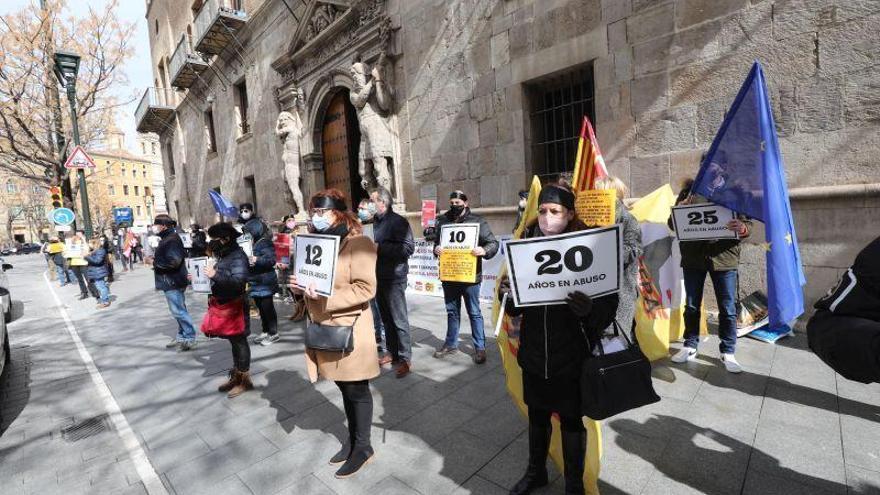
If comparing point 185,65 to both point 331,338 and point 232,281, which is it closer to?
point 232,281

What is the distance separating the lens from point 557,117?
24.2 feet

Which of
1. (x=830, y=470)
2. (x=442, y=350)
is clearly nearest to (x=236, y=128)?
(x=442, y=350)

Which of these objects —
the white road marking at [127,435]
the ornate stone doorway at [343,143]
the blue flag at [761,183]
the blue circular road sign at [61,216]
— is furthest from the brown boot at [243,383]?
the blue circular road sign at [61,216]

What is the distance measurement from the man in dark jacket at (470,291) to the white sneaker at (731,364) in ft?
7.42

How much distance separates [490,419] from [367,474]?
1054mm

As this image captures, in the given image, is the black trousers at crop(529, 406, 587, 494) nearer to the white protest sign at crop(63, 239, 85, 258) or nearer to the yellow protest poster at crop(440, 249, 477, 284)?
the yellow protest poster at crop(440, 249, 477, 284)

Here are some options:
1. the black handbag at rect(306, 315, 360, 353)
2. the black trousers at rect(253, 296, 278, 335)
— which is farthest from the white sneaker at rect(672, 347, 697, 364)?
the black trousers at rect(253, 296, 278, 335)

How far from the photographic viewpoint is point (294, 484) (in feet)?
9.02

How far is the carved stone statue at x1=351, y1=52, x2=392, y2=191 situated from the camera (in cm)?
971

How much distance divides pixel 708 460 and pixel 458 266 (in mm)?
2664

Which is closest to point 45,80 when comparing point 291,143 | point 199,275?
point 291,143

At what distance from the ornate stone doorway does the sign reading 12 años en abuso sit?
33.9ft

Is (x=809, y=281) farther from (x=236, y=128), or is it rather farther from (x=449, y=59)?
(x=236, y=128)

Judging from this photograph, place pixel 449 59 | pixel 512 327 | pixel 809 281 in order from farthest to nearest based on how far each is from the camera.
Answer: pixel 449 59, pixel 809 281, pixel 512 327
